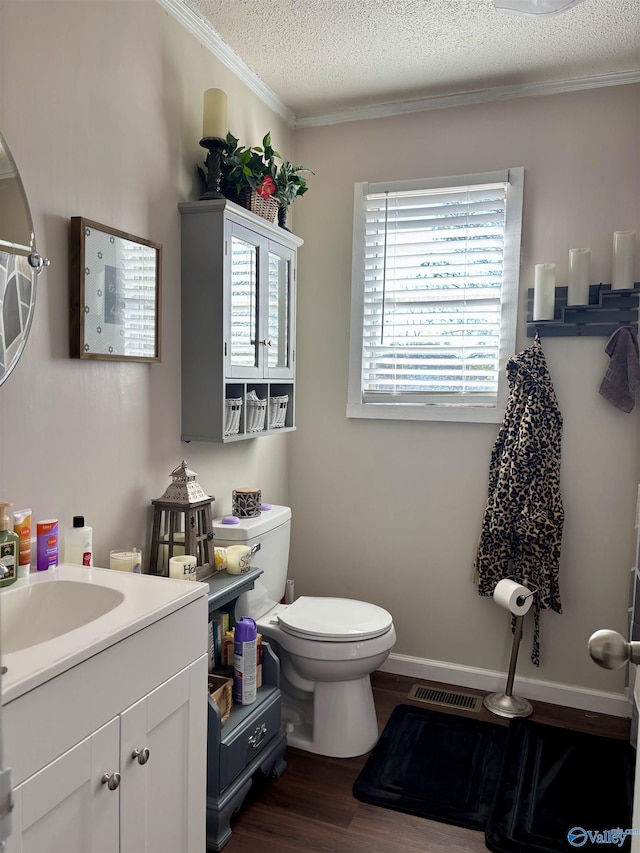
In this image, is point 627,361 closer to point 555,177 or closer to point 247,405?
point 555,177

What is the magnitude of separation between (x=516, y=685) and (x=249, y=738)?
135 cm

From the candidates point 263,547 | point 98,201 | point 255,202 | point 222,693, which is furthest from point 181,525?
point 255,202

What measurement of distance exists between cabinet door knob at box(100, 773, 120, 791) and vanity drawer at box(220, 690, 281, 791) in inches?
26.3

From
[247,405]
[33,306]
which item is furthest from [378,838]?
[33,306]

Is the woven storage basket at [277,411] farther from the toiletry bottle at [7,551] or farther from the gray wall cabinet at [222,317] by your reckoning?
the toiletry bottle at [7,551]

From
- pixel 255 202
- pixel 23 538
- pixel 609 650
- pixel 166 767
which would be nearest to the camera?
pixel 609 650

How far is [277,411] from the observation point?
8.87ft

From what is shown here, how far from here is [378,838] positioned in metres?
2.00

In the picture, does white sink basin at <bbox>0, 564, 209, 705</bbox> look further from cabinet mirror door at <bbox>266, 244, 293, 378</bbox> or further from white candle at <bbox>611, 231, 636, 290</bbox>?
white candle at <bbox>611, 231, 636, 290</bbox>

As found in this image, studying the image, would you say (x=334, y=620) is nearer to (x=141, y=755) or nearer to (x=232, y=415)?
(x=232, y=415)

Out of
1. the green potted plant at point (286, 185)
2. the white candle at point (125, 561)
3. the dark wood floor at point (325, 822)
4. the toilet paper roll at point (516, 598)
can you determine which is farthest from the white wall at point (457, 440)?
the white candle at point (125, 561)

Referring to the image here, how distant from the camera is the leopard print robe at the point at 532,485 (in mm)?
2701

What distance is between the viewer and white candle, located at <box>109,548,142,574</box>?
1.89 metres

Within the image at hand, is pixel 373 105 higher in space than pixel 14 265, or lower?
higher
